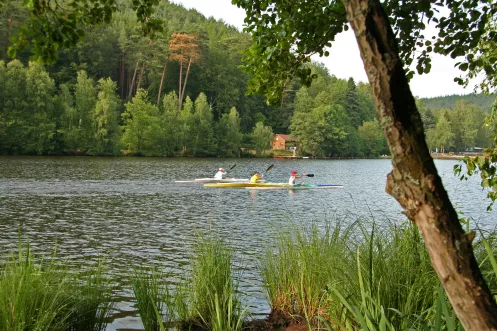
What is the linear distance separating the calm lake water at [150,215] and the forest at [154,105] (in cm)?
1745

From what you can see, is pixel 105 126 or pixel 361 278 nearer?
pixel 361 278

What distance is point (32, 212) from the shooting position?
19250 millimetres

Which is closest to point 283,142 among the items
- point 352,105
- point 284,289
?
point 352,105

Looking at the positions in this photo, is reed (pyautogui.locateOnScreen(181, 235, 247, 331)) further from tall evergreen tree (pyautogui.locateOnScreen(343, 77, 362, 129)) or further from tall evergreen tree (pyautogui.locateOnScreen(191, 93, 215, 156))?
tall evergreen tree (pyautogui.locateOnScreen(343, 77, 362, 129))

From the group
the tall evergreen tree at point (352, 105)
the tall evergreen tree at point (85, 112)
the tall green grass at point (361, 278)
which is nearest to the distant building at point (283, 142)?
the tall evergreen tree at point (352, 105)

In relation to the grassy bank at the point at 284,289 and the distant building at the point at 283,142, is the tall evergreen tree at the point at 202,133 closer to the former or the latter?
the distant building at the point at 283,142

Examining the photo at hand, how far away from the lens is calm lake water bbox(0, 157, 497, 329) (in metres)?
12.0

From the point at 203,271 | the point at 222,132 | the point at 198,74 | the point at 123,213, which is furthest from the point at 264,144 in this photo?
the point at 203,271

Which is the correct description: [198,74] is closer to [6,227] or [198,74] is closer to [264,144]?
[264,144]

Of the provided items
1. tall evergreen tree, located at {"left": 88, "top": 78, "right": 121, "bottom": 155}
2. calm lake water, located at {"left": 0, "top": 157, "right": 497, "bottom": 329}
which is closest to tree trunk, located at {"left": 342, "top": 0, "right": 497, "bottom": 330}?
calm lake water, located at {"left": 0, "top": 157, "right": 497, "bottom": 329}

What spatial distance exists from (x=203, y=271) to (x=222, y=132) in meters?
75.2

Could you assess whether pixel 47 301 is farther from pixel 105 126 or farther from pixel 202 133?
pixel 202 133

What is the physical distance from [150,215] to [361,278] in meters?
17.0

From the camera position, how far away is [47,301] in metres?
4.70
